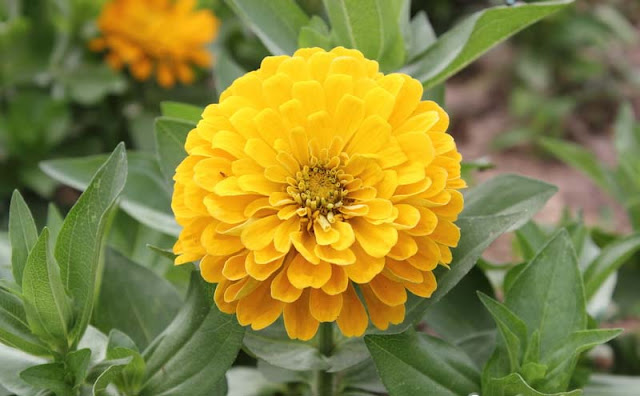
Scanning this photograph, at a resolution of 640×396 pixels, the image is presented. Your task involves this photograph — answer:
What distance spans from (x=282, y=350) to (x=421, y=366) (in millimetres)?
175

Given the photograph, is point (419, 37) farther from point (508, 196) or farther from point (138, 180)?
point (138, 180)

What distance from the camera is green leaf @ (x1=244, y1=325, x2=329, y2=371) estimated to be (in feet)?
3.09

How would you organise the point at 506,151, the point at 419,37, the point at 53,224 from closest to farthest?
the point at 53,224, the point at 419,37, the point at 506,151

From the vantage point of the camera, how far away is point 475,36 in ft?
3.31

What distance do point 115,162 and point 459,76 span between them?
215 centimetres

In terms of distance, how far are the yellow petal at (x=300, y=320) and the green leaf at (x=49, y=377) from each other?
0.28 metres

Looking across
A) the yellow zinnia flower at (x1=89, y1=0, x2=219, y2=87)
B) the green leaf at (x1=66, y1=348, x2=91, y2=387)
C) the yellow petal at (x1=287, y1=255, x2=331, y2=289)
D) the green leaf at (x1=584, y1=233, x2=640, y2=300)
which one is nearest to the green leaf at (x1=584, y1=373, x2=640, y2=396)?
the green leaf at (x1=584, y1=233, x2=640, y2=300)

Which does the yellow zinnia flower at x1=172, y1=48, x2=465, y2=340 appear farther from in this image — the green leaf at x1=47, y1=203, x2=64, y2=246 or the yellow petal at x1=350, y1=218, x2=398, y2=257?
the green leaf at x1=47, y1=203, x2=64, y2=246

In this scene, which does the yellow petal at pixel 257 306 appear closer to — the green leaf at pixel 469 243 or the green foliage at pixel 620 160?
the green leaf at pixel 469 243

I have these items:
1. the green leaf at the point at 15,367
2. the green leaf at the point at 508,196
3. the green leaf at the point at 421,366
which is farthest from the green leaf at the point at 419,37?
the green leaf at the point at 15,367

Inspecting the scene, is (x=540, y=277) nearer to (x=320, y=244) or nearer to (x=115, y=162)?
(x=320, y=244)

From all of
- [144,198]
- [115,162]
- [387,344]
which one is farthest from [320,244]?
[144,198]

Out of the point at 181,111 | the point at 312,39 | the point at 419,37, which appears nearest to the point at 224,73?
the point at 181,111

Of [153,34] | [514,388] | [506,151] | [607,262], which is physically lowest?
[506,151]
